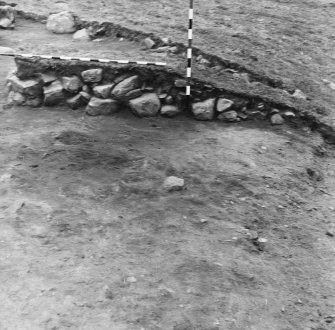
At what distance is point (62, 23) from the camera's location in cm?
786

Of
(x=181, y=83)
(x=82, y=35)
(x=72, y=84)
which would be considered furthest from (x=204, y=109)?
(x=82, y=35)

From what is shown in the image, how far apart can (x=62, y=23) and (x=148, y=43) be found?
1.86 m

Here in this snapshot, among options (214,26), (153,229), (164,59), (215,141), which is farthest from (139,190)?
(214,26)

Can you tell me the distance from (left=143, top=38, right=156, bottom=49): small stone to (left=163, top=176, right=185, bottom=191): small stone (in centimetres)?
270

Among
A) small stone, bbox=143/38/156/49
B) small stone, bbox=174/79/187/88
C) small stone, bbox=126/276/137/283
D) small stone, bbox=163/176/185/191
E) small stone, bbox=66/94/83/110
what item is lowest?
small stone, bbox=126/276/137/283

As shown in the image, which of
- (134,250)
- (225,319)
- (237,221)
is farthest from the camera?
(237,221)

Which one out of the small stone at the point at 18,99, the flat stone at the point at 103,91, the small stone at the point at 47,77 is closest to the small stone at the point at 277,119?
the flat stone at the point at 103,91

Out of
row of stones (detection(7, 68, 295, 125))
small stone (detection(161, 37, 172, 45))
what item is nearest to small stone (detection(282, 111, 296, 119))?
row of stones (detection(7, 68, 295, 125))

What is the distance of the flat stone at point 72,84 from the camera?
6094 millimetres

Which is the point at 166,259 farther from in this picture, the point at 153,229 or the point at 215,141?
the point at 215,141

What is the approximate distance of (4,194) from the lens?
15.3ft

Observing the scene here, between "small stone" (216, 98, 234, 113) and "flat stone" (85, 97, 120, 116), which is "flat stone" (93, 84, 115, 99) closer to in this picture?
"flat stone" (85, 97, 120, 116)

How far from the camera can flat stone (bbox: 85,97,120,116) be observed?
19.5 feet

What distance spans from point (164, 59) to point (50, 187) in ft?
8.28
